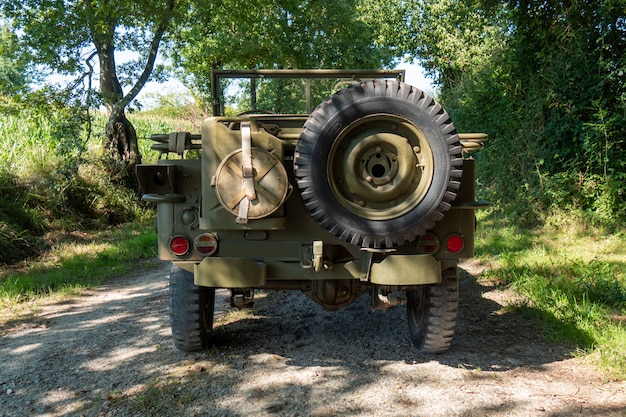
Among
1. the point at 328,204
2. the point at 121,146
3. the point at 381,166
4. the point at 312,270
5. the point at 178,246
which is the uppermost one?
the point at 121,146

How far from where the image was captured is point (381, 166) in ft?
10.6

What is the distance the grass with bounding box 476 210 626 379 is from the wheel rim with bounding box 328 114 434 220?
1745 millimetres

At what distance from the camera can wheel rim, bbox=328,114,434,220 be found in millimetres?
3189

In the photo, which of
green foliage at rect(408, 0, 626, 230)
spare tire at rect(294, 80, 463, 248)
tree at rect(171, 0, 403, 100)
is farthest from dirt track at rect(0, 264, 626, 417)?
tree at rect(171, 0, 403, 100)

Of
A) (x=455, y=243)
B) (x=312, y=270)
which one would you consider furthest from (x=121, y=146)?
(x=455, y=243)

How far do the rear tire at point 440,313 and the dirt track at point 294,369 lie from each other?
12 centimetres

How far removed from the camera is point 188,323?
12.2 feet

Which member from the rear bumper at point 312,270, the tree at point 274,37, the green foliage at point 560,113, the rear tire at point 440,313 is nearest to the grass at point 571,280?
the green foliage at point 560,113

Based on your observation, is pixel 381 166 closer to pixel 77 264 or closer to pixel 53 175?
pixel 77 264

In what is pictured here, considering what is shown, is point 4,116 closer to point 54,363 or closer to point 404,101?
point 54,363

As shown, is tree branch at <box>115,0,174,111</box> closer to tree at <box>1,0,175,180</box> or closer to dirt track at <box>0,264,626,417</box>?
tree at <box>1,0,175,180</box>

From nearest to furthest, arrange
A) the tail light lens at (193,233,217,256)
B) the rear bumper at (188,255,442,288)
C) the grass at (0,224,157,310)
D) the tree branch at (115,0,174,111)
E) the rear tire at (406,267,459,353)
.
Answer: the rear bumper at (188,255,442,288)
the tail light lens at (193,233,217,256)
the rear tire at (406,267,459,353)
the grass at (0,224,157,310)
the tree branch at (115,0,174,111)

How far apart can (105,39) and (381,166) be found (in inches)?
340

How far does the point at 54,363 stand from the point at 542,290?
4163mm
